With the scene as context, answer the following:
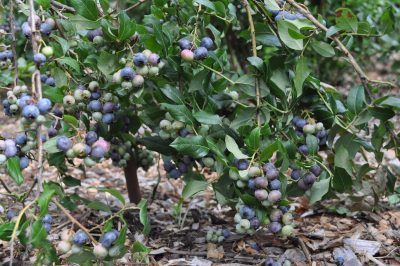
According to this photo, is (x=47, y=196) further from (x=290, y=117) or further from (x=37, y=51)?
(x=290, y=117)

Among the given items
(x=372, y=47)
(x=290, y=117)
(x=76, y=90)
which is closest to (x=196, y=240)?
(x=290, y=117)

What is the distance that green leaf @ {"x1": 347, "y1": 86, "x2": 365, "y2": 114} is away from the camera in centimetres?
141

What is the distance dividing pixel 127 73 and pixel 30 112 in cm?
28

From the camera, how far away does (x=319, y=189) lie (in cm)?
141

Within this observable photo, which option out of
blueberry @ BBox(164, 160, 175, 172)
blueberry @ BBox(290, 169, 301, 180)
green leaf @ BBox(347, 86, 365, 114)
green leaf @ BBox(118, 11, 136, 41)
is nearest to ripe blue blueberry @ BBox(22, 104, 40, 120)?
green leaf @ BBox(118, 11, 136, 41)

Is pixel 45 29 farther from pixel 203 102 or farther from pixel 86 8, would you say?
pixel 203 102

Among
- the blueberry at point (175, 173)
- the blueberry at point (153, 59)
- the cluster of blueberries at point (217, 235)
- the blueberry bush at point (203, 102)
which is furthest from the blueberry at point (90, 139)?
the cluster of blueberries at point (217, 235)

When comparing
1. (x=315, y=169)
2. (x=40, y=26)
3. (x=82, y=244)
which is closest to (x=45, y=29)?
(x=40, y=26)

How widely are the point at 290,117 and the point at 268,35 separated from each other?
256mm

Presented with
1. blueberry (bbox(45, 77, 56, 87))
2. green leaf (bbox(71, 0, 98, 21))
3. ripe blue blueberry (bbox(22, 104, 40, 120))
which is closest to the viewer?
ripe blue blueberry (bbox(22, 104, 40, 120))

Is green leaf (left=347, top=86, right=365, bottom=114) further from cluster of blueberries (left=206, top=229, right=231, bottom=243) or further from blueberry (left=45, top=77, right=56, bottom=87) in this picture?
blueberry (left=45, top=77, right=56, bottom=87)

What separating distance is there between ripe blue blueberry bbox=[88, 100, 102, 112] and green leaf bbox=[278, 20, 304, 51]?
0.50 meters

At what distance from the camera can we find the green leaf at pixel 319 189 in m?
1.40

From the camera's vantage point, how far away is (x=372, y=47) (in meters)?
3.94
